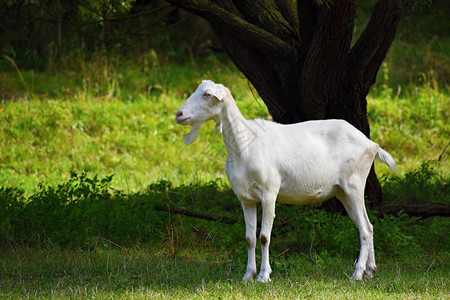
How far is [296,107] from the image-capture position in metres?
6.93

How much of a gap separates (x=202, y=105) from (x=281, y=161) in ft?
2.65

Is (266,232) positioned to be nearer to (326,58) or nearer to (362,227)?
(362,227)

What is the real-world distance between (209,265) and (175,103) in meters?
6.61

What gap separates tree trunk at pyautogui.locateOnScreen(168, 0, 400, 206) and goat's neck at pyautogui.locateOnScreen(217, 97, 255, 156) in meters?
1.60

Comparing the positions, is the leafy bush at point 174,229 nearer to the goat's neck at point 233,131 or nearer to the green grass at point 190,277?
the green grass at point 190,277

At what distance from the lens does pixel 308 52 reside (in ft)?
21.2

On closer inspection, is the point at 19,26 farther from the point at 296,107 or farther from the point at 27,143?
the point at 296,107

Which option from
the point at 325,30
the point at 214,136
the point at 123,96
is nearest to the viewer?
the point at 325,30

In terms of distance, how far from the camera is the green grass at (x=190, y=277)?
480 centimetres

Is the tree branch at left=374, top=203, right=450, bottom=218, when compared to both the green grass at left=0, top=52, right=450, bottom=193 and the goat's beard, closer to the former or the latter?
the goat's beard

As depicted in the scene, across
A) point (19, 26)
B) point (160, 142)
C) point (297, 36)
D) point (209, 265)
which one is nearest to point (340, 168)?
point (209, 265)

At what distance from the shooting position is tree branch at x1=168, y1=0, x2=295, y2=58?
6391 mm

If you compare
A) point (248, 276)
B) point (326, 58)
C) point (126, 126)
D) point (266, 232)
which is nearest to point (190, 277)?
point (248, 276)

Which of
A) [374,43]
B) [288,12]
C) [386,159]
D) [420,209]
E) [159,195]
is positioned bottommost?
[159,195]
